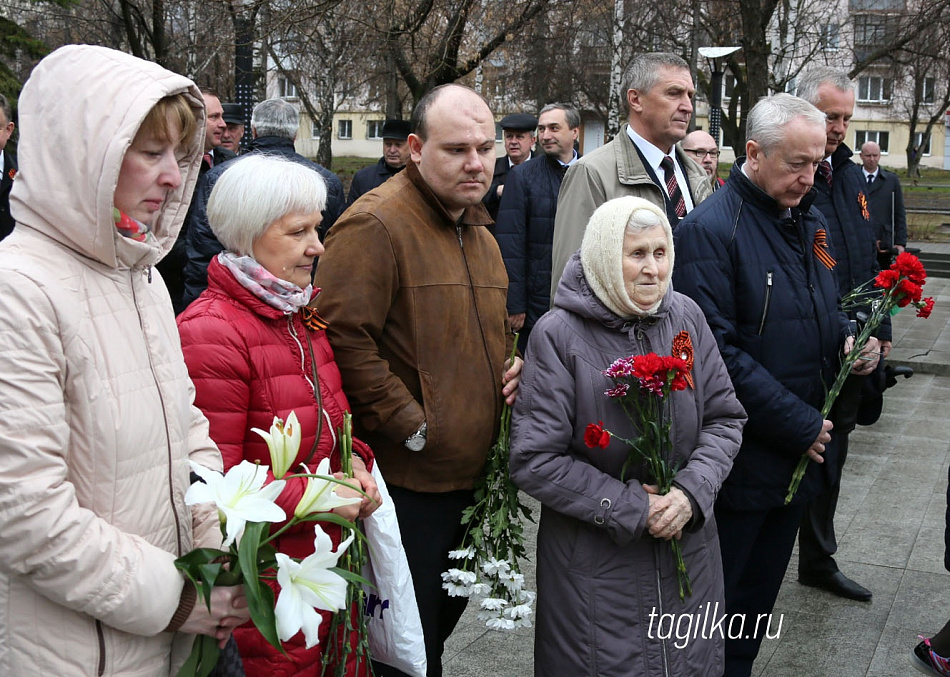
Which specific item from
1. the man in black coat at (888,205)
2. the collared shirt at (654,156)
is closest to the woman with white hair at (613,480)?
the collared shirt at (654,156)

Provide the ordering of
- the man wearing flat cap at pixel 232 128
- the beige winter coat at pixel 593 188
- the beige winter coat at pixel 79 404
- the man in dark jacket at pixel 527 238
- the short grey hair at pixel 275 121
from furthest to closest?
1. the man wearing flat cap at pixel 232 128
2. the man in dark jacket at pixel 527 238
3. the short grey hair at pixel 275 121
4. the beige winter coat at pixel 593 188
5. the beige winter coat at pixel 79 404

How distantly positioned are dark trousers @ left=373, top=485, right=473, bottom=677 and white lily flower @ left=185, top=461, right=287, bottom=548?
1.38 meters

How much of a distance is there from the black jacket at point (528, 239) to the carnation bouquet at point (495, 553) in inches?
142

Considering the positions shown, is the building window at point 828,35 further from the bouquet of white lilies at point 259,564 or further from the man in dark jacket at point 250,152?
the bouquet of white lilies at point 259,564

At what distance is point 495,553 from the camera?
338cm

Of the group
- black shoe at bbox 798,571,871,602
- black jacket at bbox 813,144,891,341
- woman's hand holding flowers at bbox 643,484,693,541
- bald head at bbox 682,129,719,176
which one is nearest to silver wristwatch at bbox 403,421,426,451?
woman's hand holding flowers at bbox 643,484,693,541

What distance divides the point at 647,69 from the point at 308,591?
3206 millimetres

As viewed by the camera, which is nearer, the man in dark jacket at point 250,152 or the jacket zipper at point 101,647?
the jacket zipper at point 101,647

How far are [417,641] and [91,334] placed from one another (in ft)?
4.95

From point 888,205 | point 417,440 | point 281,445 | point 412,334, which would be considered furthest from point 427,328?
point 888,205

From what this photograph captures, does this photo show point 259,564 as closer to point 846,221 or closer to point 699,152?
point 846,221

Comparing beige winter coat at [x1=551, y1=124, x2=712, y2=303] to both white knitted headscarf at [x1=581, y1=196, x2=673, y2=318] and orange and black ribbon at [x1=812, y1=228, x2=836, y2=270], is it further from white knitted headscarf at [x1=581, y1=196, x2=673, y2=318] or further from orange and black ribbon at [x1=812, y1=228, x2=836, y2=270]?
white knitted headscarf at [x1=581, y1=196, x2=673, y2=318]

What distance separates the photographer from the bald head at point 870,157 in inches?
527

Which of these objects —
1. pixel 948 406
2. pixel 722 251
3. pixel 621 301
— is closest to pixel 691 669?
pixel 621 301
